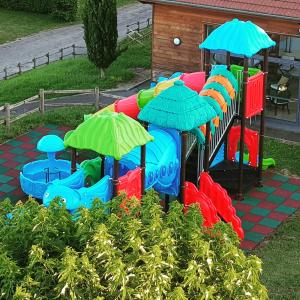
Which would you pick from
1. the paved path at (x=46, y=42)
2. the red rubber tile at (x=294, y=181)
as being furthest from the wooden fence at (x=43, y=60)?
the red rubber tile at (x=294, y=181)

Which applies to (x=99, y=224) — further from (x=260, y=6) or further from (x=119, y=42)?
(x=119, y=42)

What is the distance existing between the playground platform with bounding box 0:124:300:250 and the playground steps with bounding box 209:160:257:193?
270 mm

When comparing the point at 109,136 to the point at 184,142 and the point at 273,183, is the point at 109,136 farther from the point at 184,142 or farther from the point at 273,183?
the point at 273,183

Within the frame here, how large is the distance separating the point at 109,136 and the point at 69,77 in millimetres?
15578

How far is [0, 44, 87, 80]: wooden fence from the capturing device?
31.8 metres

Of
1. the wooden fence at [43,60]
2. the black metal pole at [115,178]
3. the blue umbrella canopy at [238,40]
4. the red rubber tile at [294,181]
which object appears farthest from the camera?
the wooden fence at [43,60]

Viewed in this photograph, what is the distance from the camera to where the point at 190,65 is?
25594 mm

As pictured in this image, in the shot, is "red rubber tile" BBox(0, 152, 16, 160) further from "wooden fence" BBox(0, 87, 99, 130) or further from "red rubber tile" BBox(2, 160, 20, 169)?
"wooden fence" BBox(0, 87, 99, 130)

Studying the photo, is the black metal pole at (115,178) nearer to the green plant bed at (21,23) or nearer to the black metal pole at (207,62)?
the black metal pole at (207,62)

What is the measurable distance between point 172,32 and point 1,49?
45.4ft

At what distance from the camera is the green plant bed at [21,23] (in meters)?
40.2

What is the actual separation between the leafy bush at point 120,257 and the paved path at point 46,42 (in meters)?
24.1

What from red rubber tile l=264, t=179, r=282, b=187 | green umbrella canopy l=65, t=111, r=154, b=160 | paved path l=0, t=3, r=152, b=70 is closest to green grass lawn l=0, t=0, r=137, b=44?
paved path l=0, t=3, r=152, b=70

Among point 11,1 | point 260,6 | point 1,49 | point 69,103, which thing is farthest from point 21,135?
point 11,1
